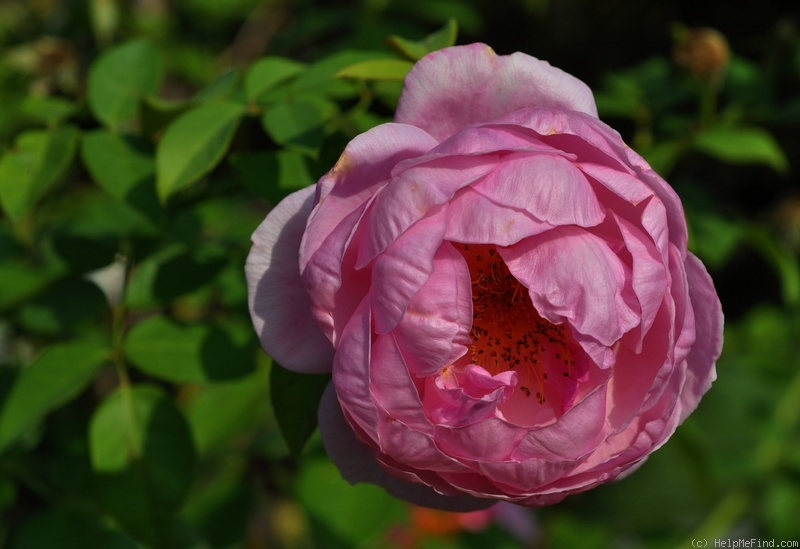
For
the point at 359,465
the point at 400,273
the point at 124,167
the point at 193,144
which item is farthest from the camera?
the point at 124,167

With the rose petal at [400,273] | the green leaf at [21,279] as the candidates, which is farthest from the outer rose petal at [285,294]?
the green leaf at [21,279]

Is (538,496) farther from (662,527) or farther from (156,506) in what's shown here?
(662,527)

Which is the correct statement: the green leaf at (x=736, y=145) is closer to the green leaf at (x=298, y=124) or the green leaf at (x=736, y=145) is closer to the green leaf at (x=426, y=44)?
the green leaf at (x=426, y=44)

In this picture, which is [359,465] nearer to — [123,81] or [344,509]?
[344,509]

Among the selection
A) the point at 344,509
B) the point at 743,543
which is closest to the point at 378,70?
the point at 344,509

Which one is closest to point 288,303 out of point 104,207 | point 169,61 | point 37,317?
point 37,317

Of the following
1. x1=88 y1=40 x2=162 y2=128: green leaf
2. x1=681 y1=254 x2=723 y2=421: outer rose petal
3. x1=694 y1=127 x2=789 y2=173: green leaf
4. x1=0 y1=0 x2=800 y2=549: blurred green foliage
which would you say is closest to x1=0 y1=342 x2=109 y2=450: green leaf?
x1=0 y1=0 x2=800 y2=549: blurred green foliage
